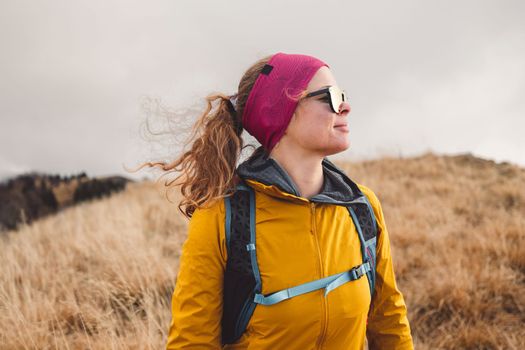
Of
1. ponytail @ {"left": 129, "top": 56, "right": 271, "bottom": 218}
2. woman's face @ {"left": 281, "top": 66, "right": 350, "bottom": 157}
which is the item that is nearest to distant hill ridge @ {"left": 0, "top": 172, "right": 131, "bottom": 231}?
ponytail @ {"left": 129, "top": 56, "right": 271, "bottom": 218}

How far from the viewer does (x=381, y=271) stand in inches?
69.2

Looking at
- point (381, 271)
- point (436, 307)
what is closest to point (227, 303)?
point (381, 271)

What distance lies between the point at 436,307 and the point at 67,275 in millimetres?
3830

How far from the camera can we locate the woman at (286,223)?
4.82 ft

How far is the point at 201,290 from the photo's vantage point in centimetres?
148

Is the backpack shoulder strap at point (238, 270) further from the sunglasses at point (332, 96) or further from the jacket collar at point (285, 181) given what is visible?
the sunglasses at point (332, 96)

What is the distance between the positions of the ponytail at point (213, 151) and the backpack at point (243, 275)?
12 cm

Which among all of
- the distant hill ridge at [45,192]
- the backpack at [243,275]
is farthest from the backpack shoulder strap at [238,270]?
the distant hill ridge at [45,192]

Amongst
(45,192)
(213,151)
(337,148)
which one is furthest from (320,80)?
(45,192)

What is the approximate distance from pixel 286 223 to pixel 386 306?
2.25 feet

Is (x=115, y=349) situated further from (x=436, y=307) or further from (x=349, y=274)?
(x=436, y=307)

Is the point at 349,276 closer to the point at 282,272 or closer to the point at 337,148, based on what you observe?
the point at 282,272

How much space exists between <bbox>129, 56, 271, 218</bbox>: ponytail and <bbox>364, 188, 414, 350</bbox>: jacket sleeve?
2.29ft

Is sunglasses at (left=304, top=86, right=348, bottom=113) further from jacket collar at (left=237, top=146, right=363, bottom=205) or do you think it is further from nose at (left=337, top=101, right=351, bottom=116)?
jacket collar at (left=237, top=146, right=363, bottom=205)
